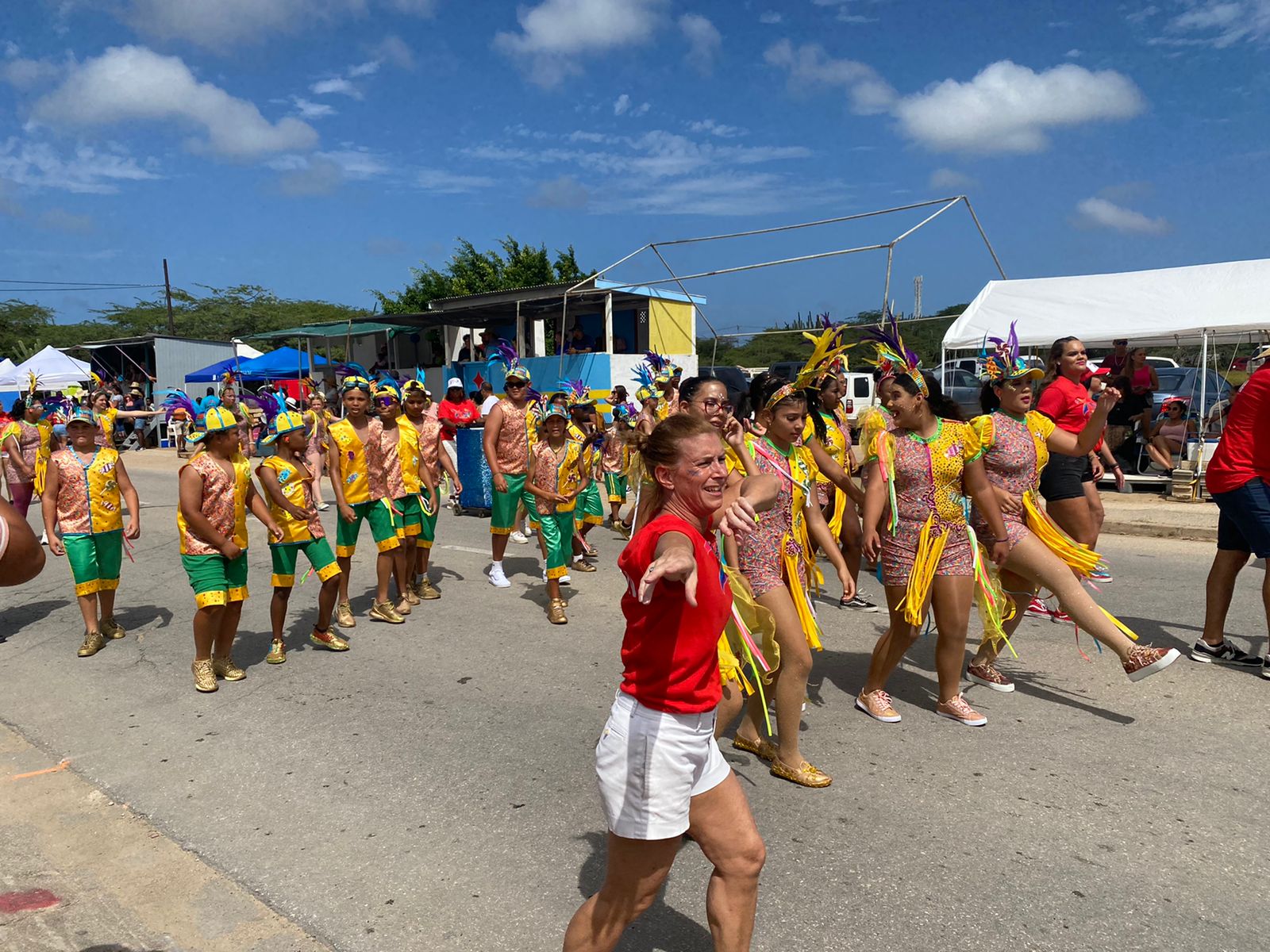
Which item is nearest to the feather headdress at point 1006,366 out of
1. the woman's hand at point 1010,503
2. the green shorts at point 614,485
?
the woman's hand at point 1010,503

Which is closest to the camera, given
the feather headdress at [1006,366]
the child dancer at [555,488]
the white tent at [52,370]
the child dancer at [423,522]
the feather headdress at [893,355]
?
the feather headdress at [893,355]

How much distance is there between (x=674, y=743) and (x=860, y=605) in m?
5.20

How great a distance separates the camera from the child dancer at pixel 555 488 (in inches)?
281

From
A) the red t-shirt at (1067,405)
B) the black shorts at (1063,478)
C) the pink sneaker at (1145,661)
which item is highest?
the red t-shirt at (1067,405)

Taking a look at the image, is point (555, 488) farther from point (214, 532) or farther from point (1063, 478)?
point (1063, 478)

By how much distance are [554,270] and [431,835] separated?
116ft

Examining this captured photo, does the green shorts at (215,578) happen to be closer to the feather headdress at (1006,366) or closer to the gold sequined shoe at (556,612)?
the gold sequined shoe at (556,612)

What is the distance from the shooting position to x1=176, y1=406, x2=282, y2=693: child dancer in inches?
209

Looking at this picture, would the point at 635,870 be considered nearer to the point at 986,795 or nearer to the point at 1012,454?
the point at 986,795

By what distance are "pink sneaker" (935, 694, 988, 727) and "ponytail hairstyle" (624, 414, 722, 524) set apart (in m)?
2.84

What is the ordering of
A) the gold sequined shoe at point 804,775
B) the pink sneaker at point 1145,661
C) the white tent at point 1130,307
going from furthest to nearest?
the white tent at point 1130,307 → the pink sneaker at point 1145,661 → the gold sequined shoe at point 804,775

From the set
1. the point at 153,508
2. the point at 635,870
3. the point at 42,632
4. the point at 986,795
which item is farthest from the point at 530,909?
the point at 153,508

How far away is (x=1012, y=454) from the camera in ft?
16.8

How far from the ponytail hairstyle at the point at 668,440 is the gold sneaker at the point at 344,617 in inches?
194
